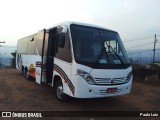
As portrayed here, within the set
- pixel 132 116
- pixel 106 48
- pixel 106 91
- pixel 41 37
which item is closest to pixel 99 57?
pixel 106 48

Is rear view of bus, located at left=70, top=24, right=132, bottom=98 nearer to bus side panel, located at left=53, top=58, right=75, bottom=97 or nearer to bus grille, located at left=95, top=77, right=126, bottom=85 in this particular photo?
bus grille, located at left=95, top=77, right=126, bottom=85

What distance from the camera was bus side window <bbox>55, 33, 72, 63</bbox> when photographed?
25.4 ft

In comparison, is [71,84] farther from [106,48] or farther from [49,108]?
[106,48]

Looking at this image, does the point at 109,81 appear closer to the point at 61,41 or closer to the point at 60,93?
the point at 60,93

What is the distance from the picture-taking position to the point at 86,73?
7215 mm

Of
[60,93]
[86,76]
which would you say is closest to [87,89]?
[86,76]

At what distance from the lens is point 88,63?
730 cm

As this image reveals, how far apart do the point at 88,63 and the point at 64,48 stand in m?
1.23

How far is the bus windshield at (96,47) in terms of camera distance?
752cm

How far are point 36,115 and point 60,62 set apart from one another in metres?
2.23

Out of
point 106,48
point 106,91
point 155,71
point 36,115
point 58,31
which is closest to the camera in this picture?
point 36,115

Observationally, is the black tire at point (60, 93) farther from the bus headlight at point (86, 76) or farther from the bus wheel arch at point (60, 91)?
the bus headlight at point (86, 76)

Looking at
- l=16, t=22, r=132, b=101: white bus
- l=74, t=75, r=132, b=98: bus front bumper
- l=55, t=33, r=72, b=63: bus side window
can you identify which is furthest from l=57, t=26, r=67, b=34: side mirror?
l=74, t=75, r=132, b=98: bus front bumper

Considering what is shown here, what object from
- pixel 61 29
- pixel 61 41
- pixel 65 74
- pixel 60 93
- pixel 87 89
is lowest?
pixel 60 93
